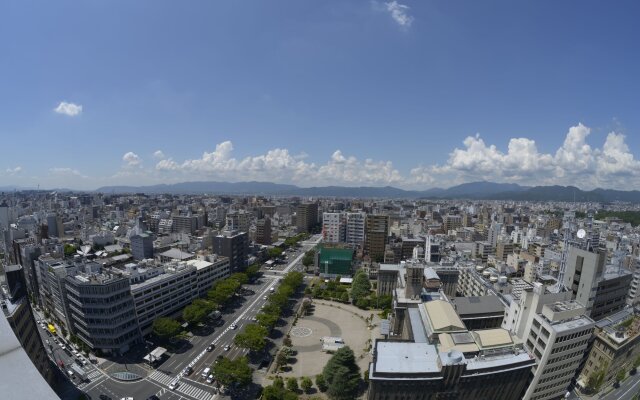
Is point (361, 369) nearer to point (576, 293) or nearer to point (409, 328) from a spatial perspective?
point (409, 328)

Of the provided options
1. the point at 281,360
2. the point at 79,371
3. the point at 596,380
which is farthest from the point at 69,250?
the point at 596,380

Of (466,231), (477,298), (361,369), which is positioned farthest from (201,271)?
(466,231)

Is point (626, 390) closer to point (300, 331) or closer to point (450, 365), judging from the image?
point (450, 365)

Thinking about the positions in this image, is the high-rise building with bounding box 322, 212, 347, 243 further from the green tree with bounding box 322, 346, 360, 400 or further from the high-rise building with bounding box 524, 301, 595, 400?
the high-rise building with bounding box 524, 301, 595, 400

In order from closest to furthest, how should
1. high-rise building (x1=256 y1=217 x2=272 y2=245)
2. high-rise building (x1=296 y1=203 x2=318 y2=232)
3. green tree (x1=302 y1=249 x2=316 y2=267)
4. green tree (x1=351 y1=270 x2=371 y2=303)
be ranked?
green tree (x1=351 y1=270 x2=371 y2=303) < green tree (x1=302 y1=249 x2=316 y2=267) < high-rise building (x1=256 y1=217 x2=272 y2=245) < high-rise building (x1=296 y1=203 x2=318 y2=232)

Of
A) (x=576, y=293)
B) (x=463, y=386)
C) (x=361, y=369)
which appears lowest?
(x=361, y=369)

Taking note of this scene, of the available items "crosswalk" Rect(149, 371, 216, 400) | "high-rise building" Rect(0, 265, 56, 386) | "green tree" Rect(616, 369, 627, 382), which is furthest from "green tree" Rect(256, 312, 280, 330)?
"green tree" Rect(616, 369, 627, 382)
